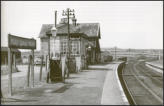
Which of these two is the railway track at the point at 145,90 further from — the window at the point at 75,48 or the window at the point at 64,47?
the window at the point at 64,47

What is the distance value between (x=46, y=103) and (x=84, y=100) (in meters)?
1.47

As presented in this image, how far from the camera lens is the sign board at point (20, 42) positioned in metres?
10.6

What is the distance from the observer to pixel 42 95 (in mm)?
11219

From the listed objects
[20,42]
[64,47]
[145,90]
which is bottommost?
[145,90]

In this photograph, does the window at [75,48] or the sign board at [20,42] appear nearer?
the sign board at [20,42]

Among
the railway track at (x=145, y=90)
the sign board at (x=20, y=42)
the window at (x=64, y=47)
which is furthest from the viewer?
the window at (x=64, y=47)

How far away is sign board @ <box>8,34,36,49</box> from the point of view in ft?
34.8

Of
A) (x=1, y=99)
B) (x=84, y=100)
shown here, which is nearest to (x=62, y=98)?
(x=84, y=100)

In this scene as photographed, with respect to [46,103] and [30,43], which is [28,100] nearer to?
[46,103]

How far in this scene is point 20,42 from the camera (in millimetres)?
11594

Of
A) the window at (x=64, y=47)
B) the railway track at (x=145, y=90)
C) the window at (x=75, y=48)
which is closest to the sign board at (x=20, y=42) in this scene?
the railway track at (x=145, y=90)

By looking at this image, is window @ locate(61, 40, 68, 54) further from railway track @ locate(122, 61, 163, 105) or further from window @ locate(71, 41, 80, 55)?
railway track @ locate(122, 61, 163, 105)

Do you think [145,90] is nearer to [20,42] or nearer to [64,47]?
[20,42]

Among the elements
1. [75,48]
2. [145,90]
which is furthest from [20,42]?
[75,48]
